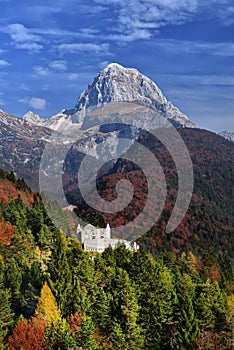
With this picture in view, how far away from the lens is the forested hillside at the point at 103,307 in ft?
153

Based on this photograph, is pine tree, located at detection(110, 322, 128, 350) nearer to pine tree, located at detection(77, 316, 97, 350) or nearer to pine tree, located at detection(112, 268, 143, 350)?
pine tree, located at detection(112, 268, 143, 350)

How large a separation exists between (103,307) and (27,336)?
9.44 m

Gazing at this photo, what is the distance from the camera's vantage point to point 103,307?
5238 cm

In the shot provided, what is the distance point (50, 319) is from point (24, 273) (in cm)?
975

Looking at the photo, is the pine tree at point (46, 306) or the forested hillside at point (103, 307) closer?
the forested hillside at point (103, 307)

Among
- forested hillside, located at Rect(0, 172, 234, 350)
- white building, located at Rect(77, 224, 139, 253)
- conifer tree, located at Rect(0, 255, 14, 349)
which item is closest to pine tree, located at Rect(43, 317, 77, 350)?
forested hillside, located at Rect(0, 172, 234, 350)

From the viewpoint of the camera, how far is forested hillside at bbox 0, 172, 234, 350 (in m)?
46.7

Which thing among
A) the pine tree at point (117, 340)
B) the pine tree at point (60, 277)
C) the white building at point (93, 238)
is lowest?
the pine tree at point (117, 340)

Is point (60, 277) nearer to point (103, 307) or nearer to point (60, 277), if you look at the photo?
point (60, 277)

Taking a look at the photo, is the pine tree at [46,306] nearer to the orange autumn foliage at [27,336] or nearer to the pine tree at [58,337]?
the orange autumn foliage at [27,336]

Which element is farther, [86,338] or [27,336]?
[27,336]

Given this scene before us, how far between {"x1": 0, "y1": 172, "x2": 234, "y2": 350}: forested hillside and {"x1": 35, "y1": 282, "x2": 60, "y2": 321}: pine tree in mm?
96

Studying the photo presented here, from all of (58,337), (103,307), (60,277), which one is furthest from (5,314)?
(103,307)

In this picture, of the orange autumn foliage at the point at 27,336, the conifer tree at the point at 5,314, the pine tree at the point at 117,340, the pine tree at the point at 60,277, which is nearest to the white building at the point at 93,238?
the pine tree at the point at 60,277
